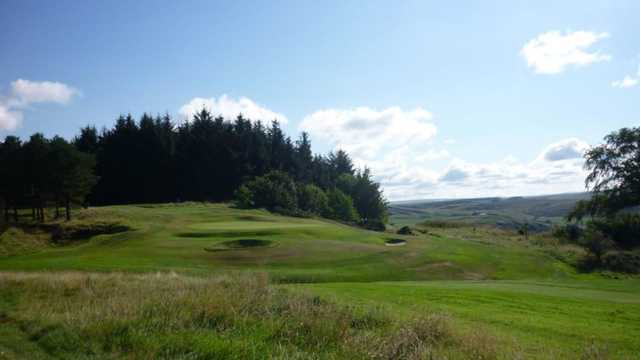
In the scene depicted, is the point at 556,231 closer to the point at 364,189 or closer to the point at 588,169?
the point at 588,169

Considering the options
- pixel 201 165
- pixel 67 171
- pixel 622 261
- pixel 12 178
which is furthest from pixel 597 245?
pixel 201 165

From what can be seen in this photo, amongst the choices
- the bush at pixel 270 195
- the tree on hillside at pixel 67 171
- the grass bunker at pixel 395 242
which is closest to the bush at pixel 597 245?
the grass bunker at pixel 395 242

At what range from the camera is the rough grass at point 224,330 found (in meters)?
8.62

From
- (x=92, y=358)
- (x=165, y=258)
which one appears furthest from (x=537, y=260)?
(x=92, y=358)

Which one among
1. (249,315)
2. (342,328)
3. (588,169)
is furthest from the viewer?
(588,169)

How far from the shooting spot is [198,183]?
99.8 metres

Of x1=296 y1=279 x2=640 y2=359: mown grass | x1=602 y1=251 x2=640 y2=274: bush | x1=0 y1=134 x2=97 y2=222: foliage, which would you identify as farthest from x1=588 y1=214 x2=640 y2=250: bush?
x1=0 y1=134 x2=97 y2=222: foliage

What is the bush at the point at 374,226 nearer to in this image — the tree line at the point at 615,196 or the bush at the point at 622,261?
the tree line at the point at 615,196

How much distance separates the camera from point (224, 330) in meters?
9.75

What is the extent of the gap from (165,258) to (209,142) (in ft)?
233

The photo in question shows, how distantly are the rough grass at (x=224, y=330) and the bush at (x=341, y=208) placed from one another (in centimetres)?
8349

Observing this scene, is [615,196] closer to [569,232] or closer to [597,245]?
[569,232]

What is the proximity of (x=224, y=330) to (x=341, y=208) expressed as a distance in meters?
87.7

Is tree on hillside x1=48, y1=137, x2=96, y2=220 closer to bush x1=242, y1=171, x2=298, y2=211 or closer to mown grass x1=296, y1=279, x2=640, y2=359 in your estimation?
bush x1=242, y1=171, x2=298, y2=211
